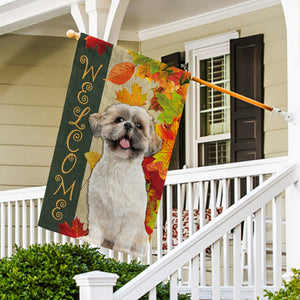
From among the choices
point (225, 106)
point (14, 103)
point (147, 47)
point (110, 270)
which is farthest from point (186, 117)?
point (110, 270)

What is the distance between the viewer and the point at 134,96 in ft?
13.3

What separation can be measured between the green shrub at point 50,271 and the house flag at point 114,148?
22 cm

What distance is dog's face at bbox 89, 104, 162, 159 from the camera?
13.2ft

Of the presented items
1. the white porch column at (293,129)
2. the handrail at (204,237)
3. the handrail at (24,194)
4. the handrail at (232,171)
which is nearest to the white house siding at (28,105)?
the handrail at (24,194)

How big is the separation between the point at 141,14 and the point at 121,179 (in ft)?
12.7

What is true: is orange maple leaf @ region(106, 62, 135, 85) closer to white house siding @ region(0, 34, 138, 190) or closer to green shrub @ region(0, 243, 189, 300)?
green shrub @ region(0, 243, 189, 300)

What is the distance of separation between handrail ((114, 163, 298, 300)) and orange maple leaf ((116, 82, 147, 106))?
932mm

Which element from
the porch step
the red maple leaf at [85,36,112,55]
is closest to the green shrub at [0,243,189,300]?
the porch step

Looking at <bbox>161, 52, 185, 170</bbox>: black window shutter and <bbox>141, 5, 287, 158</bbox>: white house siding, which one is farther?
<bbox>161, 52, 185, 170</bbox>: black window shutter

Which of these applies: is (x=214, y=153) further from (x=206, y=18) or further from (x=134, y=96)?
(x=134, y=96)

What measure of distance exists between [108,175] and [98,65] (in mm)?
654

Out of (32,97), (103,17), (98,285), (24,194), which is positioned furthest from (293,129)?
(32,97)

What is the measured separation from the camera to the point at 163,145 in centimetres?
399

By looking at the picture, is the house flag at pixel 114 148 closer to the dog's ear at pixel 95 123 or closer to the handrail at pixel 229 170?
the dog's ear at pixel 95 123
